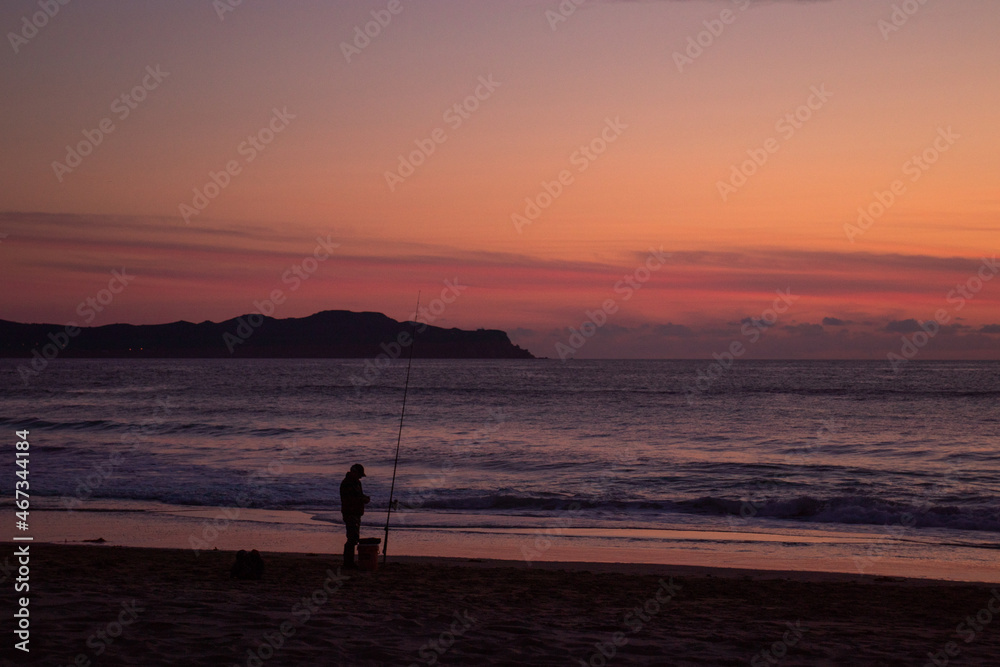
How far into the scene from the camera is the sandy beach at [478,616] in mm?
5727

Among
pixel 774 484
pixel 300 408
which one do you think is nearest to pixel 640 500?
pixel 774 484

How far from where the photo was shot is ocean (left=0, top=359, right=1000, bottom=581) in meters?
12.8

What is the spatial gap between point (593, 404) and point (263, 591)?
42.3m

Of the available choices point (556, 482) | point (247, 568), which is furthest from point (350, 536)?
point (556, 482)

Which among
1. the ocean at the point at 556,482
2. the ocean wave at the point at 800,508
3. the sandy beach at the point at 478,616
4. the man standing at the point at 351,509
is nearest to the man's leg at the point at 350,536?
the man standing at the point at 351,509

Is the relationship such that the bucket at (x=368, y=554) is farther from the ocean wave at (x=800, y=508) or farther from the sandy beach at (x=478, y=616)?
the ocean wave at (x=800, y=508)

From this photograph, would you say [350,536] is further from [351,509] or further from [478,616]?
[478,616]

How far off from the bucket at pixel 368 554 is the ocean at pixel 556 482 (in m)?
2.45

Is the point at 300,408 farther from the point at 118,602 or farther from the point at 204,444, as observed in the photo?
the point at 118,602

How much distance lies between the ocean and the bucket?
2450 millimetres

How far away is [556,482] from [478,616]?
12926mm

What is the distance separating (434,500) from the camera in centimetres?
1733

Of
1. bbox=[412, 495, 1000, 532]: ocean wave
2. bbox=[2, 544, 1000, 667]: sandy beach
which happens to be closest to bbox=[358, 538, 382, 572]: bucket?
bbox=[2, 544, 1000, 667]: sandy beach

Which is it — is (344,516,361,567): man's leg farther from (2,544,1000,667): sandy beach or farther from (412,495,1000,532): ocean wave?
(412,495,1000,532): ocean wave
